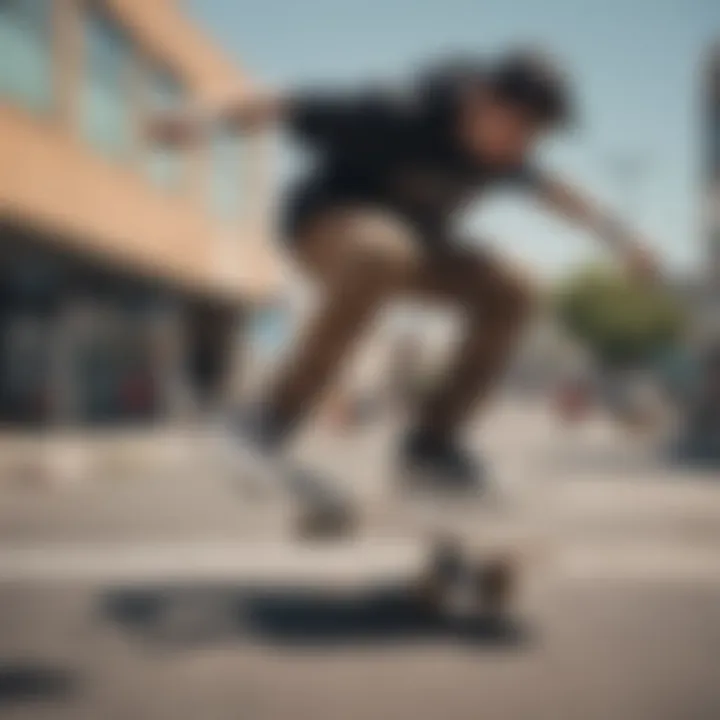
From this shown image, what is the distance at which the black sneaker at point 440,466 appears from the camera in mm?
2705

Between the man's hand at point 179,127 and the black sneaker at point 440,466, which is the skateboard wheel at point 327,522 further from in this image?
the man's hand at point 179,127

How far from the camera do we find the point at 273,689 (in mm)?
2229

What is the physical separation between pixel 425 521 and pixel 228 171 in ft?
5.12

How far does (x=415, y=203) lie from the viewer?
269 cm

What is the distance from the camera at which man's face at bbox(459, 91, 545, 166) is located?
2.45 m

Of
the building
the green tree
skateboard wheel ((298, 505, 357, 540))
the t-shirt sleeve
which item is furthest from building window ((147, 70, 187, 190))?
the green tree

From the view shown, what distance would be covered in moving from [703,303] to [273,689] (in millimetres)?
2483

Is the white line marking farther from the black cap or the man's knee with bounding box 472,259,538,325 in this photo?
the black cap

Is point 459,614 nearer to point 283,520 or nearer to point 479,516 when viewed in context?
point 479,516

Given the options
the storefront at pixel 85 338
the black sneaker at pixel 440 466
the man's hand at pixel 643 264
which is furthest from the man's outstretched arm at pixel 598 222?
the storefront at pixel 85 338

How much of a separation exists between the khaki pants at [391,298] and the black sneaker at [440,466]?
5 centimetres

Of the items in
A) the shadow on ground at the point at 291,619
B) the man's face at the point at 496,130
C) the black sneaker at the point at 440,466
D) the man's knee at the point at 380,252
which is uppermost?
the man's face at the point at 496,130

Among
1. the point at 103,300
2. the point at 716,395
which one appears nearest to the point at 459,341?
the point at 716,395

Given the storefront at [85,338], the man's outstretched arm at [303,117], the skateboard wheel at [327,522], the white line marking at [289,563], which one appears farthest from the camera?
the storefront at [85,338]
